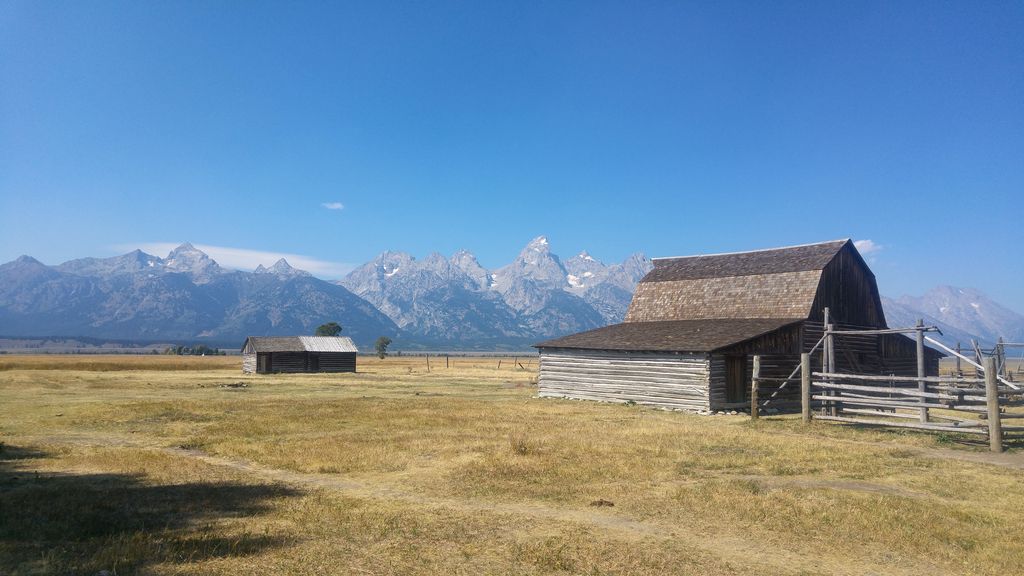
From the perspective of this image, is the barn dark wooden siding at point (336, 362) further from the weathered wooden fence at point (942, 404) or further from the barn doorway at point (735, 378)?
the weathered wooden fence at point (942, 404)

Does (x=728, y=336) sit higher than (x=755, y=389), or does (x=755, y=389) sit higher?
(x=728, y=336)

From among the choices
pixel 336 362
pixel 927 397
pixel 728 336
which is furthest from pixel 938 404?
pixel 336 362

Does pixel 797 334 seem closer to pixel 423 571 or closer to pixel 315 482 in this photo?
pixel 315 482

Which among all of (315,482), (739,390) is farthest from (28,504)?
(739,390)

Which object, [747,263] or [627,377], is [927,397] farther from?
[747,263]

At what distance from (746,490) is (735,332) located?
20.7 m

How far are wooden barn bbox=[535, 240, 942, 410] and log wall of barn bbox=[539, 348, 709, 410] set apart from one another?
0.05 m

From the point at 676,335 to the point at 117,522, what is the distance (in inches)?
1113

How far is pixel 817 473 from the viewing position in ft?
47.7

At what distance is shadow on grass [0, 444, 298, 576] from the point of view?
26.6 ft

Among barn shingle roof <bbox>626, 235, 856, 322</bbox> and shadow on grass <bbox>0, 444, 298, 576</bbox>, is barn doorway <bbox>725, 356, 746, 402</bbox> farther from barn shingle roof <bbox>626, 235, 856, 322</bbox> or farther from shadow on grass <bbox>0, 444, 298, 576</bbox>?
shadow on grass <bbox>0, 444, 298, 576</bbox>

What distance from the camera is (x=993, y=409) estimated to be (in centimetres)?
1844

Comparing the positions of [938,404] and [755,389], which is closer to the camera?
[938,404]

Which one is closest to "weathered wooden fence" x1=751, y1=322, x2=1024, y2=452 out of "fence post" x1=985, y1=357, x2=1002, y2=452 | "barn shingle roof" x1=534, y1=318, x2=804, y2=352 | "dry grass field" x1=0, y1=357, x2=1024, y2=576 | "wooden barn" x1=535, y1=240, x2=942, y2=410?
"fence post" x1=985, y1=357, x2=1002, y2=452
